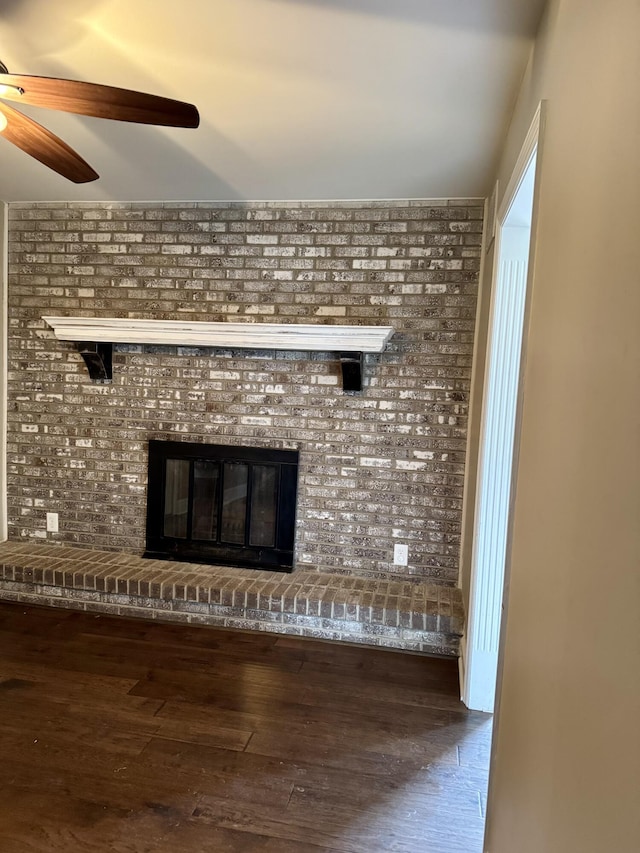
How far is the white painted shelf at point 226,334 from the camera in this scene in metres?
2.68

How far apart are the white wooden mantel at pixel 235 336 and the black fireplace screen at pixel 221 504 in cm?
63

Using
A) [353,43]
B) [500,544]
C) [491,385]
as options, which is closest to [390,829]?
[500,544]

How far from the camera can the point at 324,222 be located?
292 centimetres

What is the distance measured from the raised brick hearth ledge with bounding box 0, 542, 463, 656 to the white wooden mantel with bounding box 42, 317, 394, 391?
3.80ft

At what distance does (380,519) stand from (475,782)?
1361 millimetres

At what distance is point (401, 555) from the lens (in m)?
2.95

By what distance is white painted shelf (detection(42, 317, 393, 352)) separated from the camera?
106 inches

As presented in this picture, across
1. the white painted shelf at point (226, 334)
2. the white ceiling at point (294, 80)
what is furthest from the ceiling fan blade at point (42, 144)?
the white painted shelf at point (226, 334)

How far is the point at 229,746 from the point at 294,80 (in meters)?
2.44

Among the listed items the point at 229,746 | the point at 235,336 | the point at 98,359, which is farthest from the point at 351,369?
the point at 229,746

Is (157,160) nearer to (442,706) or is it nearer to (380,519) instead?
(380,519)

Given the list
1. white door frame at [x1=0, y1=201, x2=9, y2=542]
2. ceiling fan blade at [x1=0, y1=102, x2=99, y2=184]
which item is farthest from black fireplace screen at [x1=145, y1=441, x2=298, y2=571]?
ceiling fan blade at [x1=0, y1=102, x2=99, y2=184]

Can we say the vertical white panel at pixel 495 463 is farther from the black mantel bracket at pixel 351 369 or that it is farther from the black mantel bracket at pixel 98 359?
the black mantel bracket at pixel 98 359

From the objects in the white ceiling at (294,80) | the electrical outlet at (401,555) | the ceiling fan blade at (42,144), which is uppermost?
the white ceiling at (294,80)
